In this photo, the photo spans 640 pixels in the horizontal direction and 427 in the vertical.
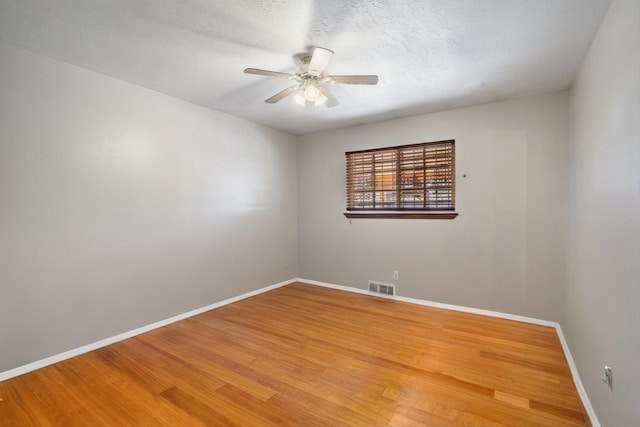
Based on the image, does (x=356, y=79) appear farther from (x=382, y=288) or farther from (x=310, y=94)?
(x=382, y=288)

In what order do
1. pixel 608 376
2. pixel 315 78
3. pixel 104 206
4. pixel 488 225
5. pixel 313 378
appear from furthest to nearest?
pixel 488 225
pixel 104 206
pixel 315 78
pixel 313 378
pixel 608 376

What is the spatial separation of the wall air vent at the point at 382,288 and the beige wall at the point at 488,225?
103 millimetres

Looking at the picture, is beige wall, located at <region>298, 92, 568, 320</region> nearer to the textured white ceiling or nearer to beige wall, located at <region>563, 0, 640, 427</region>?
the textured white ceiling

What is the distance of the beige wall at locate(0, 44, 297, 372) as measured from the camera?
2.23 meters

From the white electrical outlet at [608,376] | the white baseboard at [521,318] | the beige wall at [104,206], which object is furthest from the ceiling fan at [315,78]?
the white baseboard at [521,318]

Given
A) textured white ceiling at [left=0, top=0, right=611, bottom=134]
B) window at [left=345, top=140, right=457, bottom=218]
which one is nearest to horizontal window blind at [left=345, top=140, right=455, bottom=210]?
window at [left=345, top=140, right=457, bottom=218]

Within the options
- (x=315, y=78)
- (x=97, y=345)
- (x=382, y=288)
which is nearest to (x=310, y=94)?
(x=315, y=78)

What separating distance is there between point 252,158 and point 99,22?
2.39 m

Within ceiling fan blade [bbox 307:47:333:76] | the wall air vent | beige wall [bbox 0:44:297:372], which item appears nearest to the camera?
Result: ceiling fan blade [bbox 307:47:333:76]

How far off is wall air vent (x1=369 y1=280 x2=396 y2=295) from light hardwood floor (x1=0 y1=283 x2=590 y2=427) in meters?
0.81

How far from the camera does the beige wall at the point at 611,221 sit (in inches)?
49.9

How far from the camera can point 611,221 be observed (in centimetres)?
155

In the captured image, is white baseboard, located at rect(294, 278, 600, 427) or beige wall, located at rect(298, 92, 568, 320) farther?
beige wall, located at rect(298, 92, 568, 320)

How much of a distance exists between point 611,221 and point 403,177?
8.24 ft
